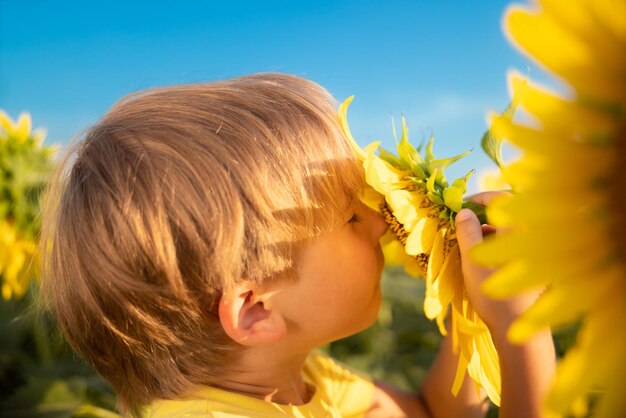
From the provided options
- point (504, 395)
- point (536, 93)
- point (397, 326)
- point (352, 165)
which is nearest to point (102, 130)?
point (352, 165)

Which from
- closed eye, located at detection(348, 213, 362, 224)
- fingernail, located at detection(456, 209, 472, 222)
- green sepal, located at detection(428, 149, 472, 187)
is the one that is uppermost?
green sepal, located at detection(428, 149, 472, 187)

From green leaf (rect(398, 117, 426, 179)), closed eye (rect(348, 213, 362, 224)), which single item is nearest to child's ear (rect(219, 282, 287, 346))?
closed eye (rect(348, 213, 362, 224))

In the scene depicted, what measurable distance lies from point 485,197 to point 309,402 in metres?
0.54

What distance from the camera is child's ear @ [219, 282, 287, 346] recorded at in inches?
44.1

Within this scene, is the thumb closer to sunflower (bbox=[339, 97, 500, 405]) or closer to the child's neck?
sunflower (bbox=[339, 97, 500, 405])

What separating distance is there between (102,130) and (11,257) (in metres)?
1.00

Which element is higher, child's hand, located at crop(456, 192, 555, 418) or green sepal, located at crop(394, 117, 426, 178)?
green sepal, located at crop(394, 117, 426, 178)

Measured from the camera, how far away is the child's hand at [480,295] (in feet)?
2.95

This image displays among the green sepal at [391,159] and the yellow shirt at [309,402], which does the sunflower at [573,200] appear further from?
the yellow shirt at [309,402]

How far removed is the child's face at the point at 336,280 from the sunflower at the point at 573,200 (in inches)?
24.9

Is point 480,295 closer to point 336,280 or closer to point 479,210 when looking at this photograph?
point 479,210

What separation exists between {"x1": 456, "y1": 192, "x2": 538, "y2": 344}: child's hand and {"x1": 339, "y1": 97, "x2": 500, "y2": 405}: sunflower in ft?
0.11

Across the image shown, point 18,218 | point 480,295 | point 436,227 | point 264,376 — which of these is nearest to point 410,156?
point 436,227

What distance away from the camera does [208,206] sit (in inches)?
42.7
